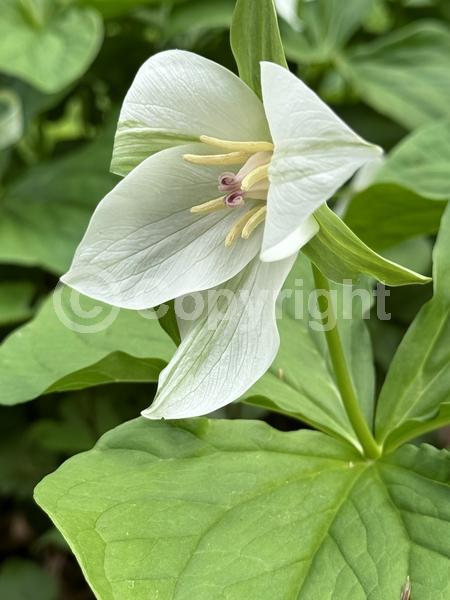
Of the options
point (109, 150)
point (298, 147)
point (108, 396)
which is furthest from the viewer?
point (109, 150)

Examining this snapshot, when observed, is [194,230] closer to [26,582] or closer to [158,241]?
[158,241]

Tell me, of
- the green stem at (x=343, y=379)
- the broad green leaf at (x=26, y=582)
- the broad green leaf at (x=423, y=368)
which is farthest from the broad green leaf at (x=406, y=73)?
the broad green leaf at (x=26, y=582)

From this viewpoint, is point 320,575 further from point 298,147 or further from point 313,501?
point 298,147

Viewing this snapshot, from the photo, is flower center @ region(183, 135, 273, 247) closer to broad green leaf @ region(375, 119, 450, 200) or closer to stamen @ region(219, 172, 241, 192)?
stamen @ region(219, 172, 241, 192)

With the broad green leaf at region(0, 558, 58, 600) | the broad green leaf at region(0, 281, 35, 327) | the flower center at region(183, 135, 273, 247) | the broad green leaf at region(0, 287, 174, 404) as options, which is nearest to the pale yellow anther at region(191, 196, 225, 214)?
the flower center at region(183, 135, 273, 247)

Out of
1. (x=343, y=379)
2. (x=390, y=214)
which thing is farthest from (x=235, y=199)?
(x=390, y=214)

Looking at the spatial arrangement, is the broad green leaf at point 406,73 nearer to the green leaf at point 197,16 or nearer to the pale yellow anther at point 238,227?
the green leaf at point 197,16

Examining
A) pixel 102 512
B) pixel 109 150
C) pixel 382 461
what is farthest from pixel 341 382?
pixel 109 150
